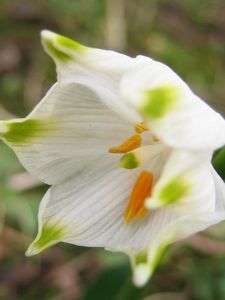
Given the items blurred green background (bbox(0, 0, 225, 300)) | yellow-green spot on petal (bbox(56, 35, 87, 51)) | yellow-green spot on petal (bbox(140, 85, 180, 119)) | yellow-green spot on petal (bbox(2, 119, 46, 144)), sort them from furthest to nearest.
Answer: blurred green background (bbox(0, 0, 225, 300)) → yellow-green spot on petal (bbox(2, 119, 46, 144)) → yellow-green spot on petal (bbox(56, 35, 87, 51)) → yellow-green spot on petal (bbox(140, 85, 180, 119))

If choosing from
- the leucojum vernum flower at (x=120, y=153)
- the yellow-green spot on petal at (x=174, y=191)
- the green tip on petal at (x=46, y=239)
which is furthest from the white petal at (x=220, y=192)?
the green tip on petal at (x=46, y=239)

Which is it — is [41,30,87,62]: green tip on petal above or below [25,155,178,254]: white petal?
above

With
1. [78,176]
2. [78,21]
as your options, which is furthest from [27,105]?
[78,176]

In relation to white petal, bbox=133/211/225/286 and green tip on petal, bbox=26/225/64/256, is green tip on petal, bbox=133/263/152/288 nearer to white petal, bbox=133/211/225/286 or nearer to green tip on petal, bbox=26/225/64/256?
white petal, bbox=133/211/225/286

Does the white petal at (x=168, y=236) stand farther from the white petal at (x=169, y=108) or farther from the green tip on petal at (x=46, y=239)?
the green tip on petal at (x=46, y=239)

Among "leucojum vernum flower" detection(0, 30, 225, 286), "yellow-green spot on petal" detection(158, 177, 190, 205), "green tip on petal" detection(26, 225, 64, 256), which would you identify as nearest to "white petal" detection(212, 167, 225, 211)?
"leucojum vernum flower" detection(0, 30, 225, 286)

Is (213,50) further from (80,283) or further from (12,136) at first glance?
(12,136)

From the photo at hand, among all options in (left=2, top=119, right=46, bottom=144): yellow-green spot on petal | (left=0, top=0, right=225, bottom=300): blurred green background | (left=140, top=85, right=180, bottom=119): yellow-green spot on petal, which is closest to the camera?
(left=140, top=85, right=180, bottom=119): yellow-green spot on petal
